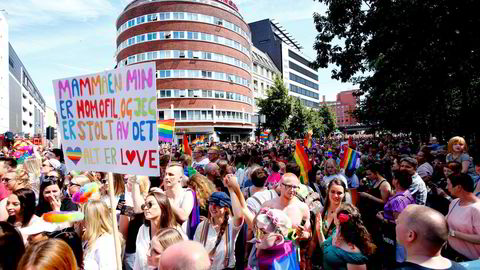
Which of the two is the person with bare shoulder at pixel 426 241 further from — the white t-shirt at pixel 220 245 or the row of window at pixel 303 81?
the row of window at pixel 303 81

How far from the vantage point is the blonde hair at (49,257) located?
2.06m

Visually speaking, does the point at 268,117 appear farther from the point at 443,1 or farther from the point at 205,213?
the point at 205,213

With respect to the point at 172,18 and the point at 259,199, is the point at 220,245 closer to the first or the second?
the point at 259,199

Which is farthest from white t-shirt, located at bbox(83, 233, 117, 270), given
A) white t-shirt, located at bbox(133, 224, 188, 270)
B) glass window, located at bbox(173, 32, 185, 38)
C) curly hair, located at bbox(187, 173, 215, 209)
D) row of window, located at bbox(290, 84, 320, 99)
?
row of window, located at bbox(290, 84, 320, 99)

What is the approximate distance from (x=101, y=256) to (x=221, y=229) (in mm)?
1116

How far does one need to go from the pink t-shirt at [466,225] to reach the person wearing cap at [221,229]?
233 cm

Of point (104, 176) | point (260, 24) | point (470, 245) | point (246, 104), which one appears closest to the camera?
point (470, 245)

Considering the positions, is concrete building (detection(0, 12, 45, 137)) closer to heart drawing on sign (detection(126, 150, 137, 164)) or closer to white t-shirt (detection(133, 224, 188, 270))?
white t-shirt (detection(133, 224, 188, 270))

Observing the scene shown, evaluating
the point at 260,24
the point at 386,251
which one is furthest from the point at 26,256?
the point at 260,24

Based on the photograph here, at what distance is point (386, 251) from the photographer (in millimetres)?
4590

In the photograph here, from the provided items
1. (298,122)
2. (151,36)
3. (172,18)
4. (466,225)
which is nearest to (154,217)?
(466,225)

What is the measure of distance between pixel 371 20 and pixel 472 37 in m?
2.75

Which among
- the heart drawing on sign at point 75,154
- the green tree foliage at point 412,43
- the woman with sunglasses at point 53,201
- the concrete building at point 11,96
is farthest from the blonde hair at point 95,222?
the concrete building at point 11,96

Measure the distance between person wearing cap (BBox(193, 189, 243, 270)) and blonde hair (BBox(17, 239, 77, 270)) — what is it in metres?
1.37
